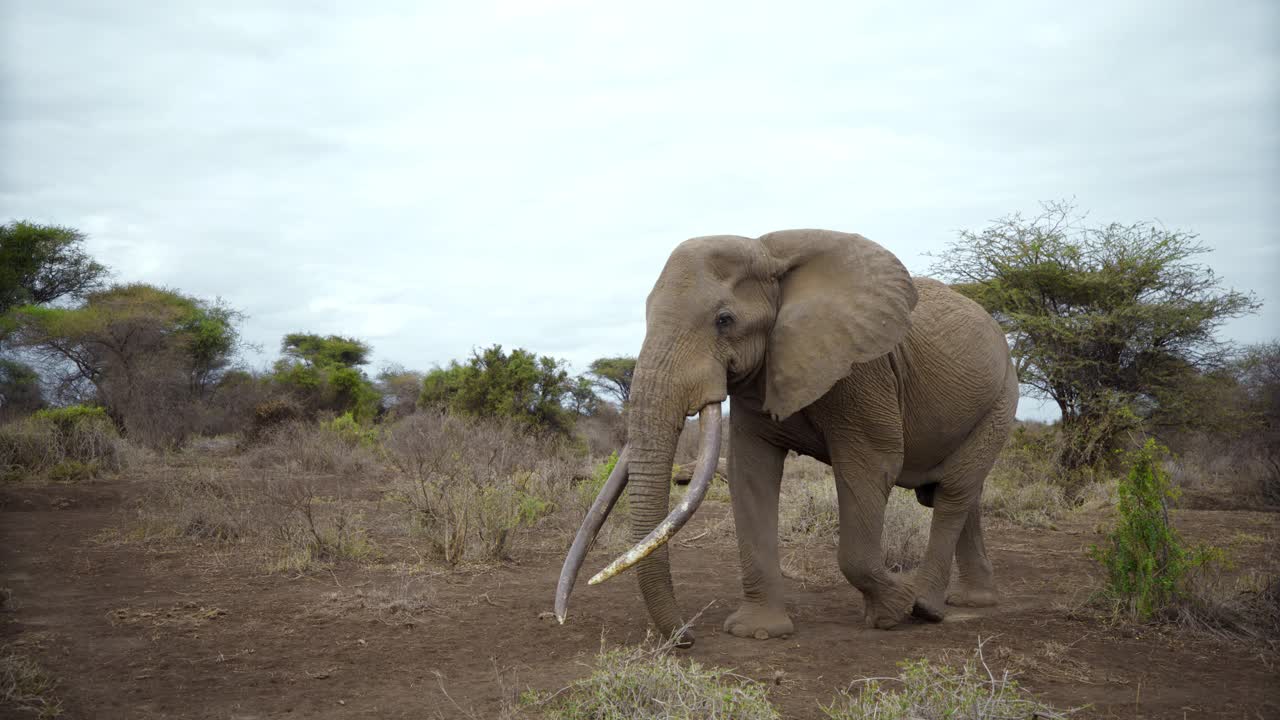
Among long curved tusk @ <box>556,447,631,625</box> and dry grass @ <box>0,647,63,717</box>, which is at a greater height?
long curved tusk @ <box>556,447,631,625</box>

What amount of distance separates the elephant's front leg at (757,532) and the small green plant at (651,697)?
1429 millimetres

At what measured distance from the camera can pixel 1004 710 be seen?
3479mm

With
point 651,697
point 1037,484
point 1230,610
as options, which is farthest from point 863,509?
point 1037,484

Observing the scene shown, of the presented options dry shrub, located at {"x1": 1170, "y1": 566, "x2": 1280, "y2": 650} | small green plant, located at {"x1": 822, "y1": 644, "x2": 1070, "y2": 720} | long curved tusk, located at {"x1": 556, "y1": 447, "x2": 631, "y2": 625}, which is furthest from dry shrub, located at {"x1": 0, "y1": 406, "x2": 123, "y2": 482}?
dry shrub, located at {"x1": 1170, "y1": 566, "x2": 1280, "y2": 650}

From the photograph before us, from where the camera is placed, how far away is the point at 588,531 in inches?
193

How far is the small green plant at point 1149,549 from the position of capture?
5555mm

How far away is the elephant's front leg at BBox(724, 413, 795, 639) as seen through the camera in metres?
5.41

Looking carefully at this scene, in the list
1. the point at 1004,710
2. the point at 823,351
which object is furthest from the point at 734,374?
the point at 1004,710

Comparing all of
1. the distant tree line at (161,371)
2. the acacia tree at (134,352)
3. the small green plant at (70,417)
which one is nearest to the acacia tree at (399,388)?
the distant tree line at (161,371)

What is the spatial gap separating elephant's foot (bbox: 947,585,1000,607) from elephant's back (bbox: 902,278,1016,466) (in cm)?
120

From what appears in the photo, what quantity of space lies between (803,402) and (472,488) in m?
4.70

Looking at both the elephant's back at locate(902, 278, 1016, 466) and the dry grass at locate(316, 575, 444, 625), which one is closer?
the elephant's back at locate(902, 278, 1016, 466)

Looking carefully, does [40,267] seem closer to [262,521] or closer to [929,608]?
[262,521]

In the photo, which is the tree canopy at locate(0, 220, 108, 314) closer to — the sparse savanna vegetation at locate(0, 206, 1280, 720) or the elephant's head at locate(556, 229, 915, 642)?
the sparse savanna vegetation at locate(0, 206, 1280, 720)
